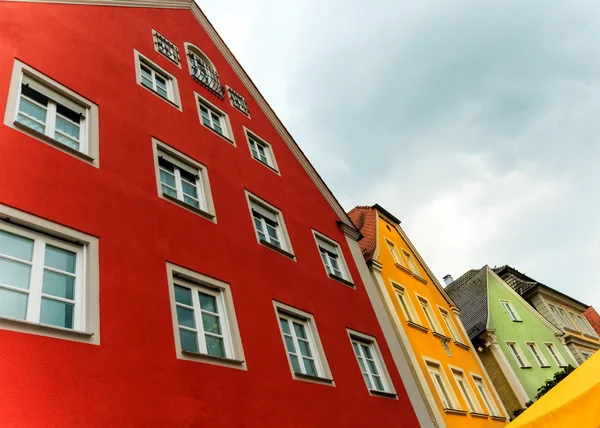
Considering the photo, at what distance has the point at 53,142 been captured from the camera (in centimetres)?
766

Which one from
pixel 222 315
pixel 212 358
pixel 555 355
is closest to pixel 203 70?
pixel 222 315

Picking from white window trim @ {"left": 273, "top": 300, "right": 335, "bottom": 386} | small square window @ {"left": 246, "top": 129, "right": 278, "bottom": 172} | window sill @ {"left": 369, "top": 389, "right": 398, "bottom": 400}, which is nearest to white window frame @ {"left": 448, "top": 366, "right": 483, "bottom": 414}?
window sill @ {"left": 369, "top": 389, "right": 398, "bottom": 400}

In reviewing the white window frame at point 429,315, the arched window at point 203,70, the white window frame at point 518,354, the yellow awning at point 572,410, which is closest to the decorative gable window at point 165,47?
the arched window at point 203,70

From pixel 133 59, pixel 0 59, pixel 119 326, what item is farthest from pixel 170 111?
pixel 119 326

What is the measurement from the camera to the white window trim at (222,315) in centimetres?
722

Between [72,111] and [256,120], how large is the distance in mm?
8057

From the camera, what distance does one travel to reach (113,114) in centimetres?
951

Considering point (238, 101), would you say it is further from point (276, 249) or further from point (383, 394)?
point (383, 394)

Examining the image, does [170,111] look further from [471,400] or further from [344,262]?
[471,400]

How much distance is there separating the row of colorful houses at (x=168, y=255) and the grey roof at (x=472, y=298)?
388 inches

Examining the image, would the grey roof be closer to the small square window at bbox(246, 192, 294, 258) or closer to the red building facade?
the red building facade

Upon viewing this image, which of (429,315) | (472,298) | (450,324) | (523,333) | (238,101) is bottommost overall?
(429,315)

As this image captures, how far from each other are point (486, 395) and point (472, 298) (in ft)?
41.1

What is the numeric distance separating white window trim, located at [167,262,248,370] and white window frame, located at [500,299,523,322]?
2549 centimetres
